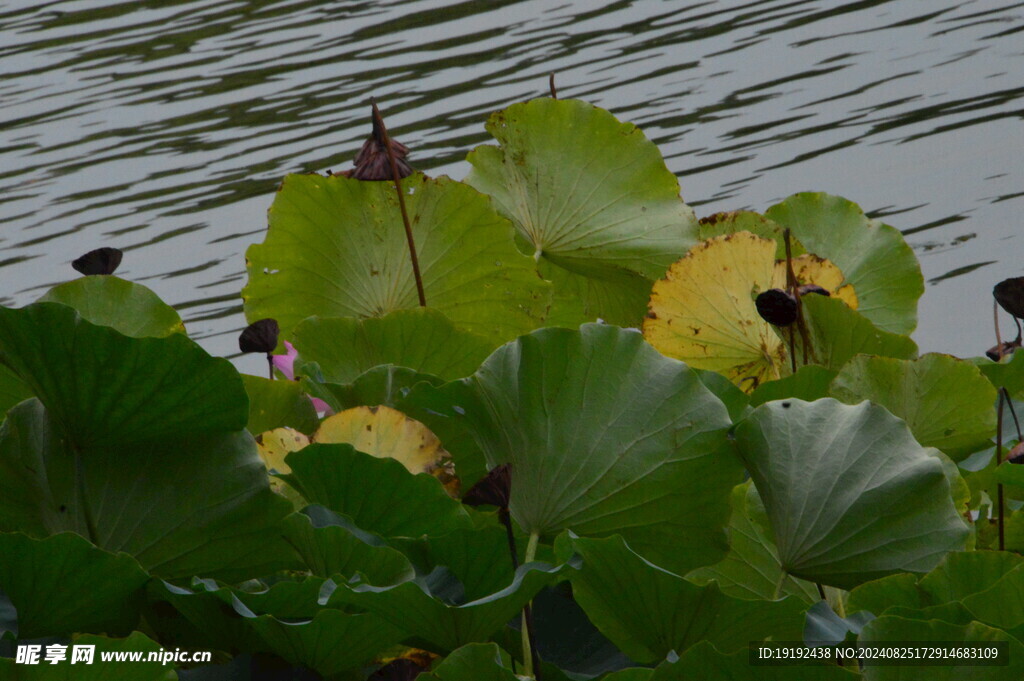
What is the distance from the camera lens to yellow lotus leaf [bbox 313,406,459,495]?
0.72m

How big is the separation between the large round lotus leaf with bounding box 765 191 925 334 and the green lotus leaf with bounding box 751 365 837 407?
1.05 ft

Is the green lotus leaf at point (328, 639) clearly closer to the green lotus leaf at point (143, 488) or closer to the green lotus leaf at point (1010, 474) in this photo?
the green lotus leaf at point (143, 488)

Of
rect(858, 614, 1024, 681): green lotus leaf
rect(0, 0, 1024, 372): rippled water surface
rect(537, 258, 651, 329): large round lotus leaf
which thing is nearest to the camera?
rect(858, 614, 1024, 681): green lotus leaf

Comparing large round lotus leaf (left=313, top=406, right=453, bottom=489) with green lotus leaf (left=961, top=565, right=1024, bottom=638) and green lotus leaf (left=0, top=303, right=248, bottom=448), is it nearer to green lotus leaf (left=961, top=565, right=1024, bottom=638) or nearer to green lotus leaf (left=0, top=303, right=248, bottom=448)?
Answer: green lotus leaf (left=0, top=303, right=248, bottom=448)

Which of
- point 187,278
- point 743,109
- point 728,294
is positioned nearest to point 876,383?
point 728,294

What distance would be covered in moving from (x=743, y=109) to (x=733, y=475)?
3.90m

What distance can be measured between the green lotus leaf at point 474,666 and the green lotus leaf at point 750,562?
188 mm

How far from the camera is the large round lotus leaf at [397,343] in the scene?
2.86ft

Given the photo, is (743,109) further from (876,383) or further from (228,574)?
(228,574)

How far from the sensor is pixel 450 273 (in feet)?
3.46

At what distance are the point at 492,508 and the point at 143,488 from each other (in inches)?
10.3

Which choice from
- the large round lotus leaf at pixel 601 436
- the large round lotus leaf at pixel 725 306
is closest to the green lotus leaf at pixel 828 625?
the large round lotus leaf at pixel 601 436

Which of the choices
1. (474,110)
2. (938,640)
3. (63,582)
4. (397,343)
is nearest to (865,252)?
(397,343)

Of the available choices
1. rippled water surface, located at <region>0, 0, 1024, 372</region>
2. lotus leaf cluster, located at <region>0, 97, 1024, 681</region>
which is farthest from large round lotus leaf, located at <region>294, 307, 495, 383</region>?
rippled water surface, located at <region>0, 0, 1024, 372</region>
